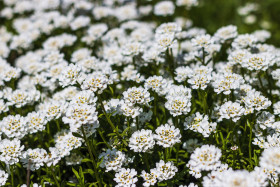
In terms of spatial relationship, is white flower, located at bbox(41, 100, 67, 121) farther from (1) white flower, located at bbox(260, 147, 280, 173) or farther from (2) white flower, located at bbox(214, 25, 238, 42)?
(2) white flower, located at bbox(214, 25, 238, 42)

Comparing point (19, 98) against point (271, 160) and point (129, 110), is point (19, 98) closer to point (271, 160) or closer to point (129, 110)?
point (129, 110)

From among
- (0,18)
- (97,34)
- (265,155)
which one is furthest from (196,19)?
(265,155)

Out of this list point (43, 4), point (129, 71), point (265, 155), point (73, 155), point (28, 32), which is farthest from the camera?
point (43, 4)

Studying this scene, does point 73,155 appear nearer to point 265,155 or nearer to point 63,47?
point 265,155

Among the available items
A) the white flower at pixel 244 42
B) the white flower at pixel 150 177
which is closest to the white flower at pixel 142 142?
the white flower at pixel 150 177

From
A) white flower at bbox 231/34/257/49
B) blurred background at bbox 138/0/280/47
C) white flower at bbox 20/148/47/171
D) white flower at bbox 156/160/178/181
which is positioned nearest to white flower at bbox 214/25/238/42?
white flower at bbox 231/34/257/49

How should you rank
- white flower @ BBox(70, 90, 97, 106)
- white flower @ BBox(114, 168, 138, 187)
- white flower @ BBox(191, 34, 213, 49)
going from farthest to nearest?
white flower @ BBox(191, 34, 213, 49) → white flower @ BBox(70, 90, 97, 106) → white flower @ BBox(114, 168, 138, 187)
